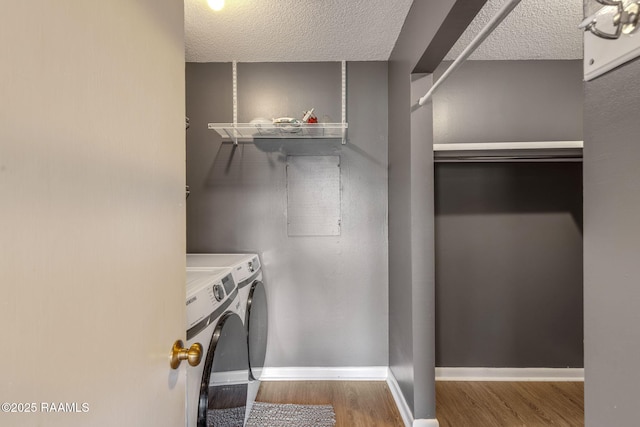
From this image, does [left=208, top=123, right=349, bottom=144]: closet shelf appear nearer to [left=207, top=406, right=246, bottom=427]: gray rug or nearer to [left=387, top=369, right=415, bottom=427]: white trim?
[left=207, top=406, right=246, bottom=427]: gray rug

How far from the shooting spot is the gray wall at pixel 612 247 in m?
0.53

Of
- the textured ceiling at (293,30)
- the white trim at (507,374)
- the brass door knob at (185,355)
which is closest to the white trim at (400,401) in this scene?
the white trim at (507,374)

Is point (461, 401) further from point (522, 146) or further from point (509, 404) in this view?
point (522, 146)

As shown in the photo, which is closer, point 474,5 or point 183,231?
point 183,231

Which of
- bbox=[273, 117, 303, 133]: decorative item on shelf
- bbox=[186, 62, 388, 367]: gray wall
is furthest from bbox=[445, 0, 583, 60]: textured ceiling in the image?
bbox=[273, 117, 303, 133]: decorative item on shelf

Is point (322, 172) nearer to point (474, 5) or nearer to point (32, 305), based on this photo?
point (474, 5)

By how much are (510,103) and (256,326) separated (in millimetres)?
2317

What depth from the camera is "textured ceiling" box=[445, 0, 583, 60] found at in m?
1.66

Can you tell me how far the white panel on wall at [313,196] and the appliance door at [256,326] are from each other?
520mm

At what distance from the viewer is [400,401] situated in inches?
74.8

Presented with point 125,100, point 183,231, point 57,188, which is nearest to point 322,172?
point 183,231

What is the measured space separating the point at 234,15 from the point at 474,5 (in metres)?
1.26

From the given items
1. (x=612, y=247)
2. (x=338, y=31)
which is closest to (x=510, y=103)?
(x=338, y=31)

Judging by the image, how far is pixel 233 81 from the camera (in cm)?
228
